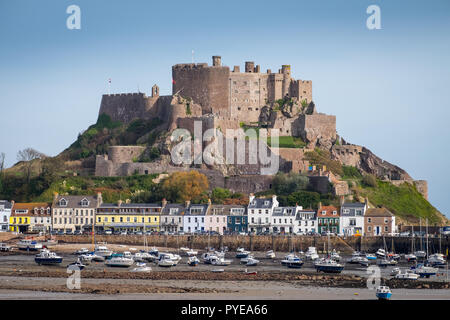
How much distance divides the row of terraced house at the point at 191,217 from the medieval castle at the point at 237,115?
8193 millimetres

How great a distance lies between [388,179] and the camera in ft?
345

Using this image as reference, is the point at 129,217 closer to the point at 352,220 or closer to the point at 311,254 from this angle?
the point at 352,220

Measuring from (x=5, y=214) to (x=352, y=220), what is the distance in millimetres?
32158

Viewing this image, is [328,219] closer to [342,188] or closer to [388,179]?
[342,188]

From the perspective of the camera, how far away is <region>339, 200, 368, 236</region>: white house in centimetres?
8981

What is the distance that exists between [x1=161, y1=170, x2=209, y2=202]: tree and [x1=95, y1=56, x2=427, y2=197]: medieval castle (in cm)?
280

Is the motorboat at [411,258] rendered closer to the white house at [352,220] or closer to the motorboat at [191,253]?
the white house at [352,220]

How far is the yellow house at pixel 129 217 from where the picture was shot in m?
93.8

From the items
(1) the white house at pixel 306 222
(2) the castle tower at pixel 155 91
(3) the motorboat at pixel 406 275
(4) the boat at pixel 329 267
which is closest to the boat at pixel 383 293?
(3) the motorboat at pixel 406 275

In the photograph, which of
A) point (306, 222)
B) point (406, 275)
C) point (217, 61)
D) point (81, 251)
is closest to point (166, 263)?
point (81, 251)

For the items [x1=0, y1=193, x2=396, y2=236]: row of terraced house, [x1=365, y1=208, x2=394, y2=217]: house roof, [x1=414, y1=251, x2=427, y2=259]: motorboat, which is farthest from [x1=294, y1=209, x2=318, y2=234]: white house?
[x1=414, y1=251, x2=427, y2=259]: motorboat
